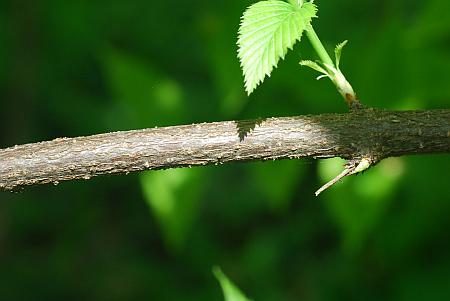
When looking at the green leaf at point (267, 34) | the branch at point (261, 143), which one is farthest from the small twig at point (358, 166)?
the green leaf at point (267, 34)

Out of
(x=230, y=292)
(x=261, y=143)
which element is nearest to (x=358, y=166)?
(x=261, y=143)

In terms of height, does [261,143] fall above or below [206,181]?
below

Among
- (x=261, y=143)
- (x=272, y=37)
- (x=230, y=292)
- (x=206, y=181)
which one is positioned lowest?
(x=230, y=292)

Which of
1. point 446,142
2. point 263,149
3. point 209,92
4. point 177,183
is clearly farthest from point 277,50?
point 209,92

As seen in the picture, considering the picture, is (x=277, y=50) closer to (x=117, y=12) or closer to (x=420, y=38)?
(x=420, y=38)

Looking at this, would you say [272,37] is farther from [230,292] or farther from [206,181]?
[206,181]

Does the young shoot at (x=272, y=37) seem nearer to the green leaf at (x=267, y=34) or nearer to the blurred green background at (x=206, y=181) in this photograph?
the green leaf at (x=267, y=34)

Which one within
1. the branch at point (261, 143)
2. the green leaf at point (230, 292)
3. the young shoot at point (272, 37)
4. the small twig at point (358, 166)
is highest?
the young shoot at point (272, 37)
